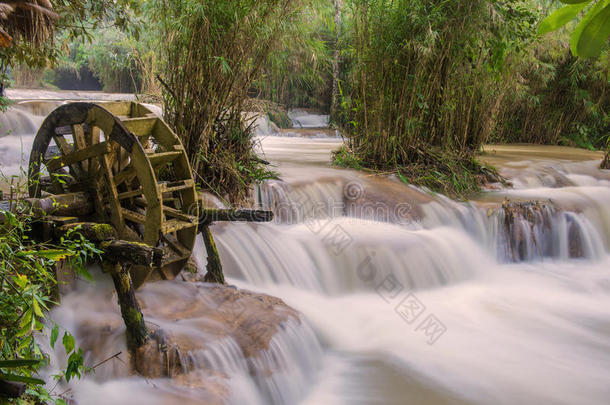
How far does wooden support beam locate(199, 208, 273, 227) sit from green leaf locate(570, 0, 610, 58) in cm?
321

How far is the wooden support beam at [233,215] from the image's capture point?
12.5ft

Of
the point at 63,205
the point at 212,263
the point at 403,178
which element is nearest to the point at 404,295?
the point at 212,263

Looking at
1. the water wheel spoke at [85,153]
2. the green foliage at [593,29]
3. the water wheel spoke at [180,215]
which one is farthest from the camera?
the water wheel spoke at [180,215]

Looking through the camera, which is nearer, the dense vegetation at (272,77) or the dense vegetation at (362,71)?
the dense vegetation at (272,77)

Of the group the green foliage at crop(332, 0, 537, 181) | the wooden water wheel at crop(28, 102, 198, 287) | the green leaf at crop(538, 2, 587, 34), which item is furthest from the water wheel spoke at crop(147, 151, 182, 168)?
the green foliage at crop(332, 0, 537, 181)

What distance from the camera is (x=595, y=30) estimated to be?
629mm

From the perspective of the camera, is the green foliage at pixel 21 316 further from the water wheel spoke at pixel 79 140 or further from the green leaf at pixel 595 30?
the green leaf at pixel 595 30

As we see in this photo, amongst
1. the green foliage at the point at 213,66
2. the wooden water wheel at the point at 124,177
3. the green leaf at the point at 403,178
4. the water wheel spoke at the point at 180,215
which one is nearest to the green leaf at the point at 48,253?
the wooden water wheel at the point at 124,177

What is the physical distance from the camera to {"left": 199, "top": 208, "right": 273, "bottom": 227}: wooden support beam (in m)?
3.81

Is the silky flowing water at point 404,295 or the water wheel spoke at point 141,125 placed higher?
the water wheel spoke at point 141,125

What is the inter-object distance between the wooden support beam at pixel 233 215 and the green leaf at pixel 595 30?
10.5 ft

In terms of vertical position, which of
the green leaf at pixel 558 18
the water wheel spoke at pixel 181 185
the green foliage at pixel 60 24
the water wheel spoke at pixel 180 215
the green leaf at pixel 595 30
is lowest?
the water wheel spoke at pixel 180 215

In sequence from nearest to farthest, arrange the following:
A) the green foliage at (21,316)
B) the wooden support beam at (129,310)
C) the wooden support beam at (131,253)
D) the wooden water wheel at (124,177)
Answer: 1. the green foliage at (21,316)
2. the wooden support beam at (131,253)
3. the wooden support beam at (129,310)
4. the wooden water wheel at (124,177)

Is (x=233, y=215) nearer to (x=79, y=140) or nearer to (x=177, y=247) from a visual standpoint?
(x=177, y=247)
